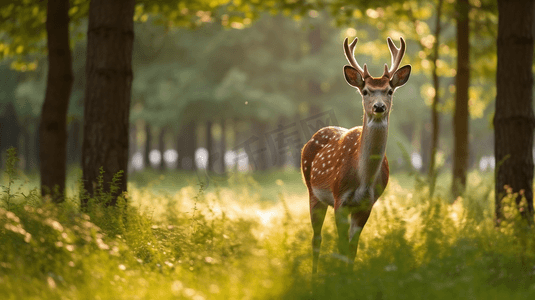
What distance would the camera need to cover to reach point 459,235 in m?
4.58

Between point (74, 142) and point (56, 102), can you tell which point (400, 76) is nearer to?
point (56, 102)

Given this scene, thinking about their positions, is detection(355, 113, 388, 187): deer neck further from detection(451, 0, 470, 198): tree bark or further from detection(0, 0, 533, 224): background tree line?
detection(451, 0, 470, 198): tree bark

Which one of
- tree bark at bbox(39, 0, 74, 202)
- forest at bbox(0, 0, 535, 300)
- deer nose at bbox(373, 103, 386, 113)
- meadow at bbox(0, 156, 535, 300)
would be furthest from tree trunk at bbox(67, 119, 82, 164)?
deer nose at bbox(373, 103, 386, 113)

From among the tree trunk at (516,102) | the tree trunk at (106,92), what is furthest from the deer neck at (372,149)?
the tree trunk at (106,92)

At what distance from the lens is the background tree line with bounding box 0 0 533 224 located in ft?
19.4

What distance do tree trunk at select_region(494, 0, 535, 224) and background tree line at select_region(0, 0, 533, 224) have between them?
0.6 inches

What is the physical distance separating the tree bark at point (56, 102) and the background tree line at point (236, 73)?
0.05 ft

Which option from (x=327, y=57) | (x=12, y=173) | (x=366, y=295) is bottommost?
(x=366, y=295)

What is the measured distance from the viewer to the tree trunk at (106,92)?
579 cm

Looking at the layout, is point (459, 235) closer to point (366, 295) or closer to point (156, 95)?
point (366, 295)

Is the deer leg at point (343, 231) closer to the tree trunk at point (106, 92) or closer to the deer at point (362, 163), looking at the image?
the deer at point (362, 163)

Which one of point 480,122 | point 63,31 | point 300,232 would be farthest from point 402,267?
point 480,122

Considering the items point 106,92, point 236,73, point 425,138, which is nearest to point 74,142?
point 236,73

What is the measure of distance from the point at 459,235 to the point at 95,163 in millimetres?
3974
